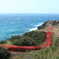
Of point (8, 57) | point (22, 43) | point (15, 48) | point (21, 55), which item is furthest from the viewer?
point (22, 43)

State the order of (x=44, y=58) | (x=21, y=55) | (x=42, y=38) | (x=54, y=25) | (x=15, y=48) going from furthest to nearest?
(x=54, y=25) → (x=42, y=38) → (x=15, y=48) → (x=21, y=55) → (x=44, y=58)

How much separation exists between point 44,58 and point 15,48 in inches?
176

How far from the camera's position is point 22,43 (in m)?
12.7

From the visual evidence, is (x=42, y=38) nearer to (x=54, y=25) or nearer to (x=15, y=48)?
(x=15, y=48)

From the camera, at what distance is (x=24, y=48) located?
447 inches

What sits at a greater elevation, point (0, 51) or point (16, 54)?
point (0, 51)

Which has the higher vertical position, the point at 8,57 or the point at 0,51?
the point at 0,51

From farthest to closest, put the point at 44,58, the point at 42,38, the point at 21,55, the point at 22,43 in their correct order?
the point at 42,38
the point at 22,43
the point at 21,55
the point at 44,58

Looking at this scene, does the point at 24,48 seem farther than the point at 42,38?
No

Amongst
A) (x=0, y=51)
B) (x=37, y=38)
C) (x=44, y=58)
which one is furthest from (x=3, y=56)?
(x=37, y=38)

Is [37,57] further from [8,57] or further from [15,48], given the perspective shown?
[15,48]

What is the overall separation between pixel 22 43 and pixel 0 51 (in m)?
4.66

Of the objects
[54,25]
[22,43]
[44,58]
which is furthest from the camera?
[54,25]

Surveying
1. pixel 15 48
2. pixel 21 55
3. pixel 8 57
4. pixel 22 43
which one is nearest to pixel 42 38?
pixel 22 43
